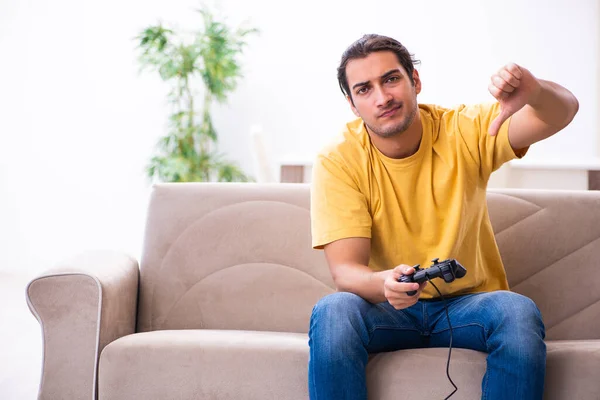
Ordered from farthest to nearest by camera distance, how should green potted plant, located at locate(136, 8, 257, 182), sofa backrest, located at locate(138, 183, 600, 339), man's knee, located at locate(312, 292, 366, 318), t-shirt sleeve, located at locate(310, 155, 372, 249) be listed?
green potted plant, located at locate(136, 8, 257, 182)
sofa backrest, located at locate(138, 183, 600, 339)
t-shirt sleeve, located at locate(310, 155, 372, 249)
man's knee, located at locate(312, 292, 366, 318)

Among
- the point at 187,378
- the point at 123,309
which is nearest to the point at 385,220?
the point at 187,378

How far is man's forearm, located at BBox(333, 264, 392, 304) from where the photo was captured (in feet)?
5.05

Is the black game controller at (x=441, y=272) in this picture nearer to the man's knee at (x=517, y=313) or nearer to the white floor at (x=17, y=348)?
the man's knee at (x=517, y=313)

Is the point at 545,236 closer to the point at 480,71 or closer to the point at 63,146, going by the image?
the point at 480,71

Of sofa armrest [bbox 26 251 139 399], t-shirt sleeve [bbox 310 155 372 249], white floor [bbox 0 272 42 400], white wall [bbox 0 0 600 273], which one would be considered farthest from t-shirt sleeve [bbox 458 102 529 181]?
white wall [bbox 0 0 600 273]

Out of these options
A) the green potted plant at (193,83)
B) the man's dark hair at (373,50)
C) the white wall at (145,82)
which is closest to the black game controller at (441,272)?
the man's dark hair at (373,50)

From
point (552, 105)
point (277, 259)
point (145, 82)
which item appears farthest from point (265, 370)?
point (145, 82)

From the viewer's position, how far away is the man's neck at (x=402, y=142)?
5.62 feet

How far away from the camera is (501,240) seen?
2025 mm

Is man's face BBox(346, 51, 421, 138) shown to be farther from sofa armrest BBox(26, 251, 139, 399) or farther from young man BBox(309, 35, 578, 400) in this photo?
sofa armrest BBox(26, 251, 139, 399)

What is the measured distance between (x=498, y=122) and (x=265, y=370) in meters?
0.77

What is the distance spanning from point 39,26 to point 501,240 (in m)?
3.92

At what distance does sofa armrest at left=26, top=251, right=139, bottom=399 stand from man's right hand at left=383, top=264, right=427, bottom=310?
2.40 ft

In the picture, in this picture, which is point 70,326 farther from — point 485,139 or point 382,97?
point 485,139
